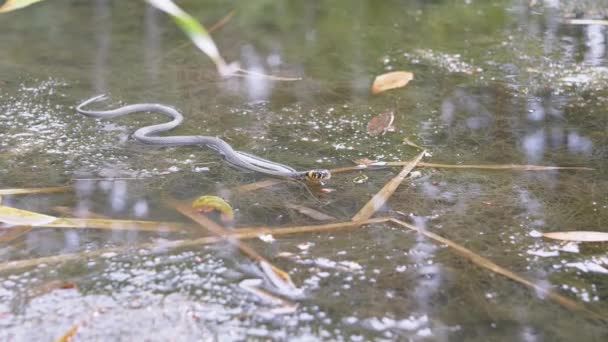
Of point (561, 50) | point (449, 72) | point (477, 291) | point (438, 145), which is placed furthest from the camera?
point (561, 50)

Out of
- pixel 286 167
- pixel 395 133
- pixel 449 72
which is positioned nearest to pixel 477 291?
pixel 286 167

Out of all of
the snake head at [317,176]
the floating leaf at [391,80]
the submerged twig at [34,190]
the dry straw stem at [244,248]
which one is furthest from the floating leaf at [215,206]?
the floating leaf at [391,80]

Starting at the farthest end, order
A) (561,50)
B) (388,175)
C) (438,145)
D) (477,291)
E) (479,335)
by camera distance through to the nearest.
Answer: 1. (561,50)
2. (438,145)
3. (388,175)
4. (477,291)
5. (479,335)

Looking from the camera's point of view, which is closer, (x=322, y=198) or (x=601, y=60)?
(x=322, y=198)

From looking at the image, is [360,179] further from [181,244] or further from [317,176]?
[181,244]

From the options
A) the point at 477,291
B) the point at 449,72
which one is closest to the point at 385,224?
the point at 477,291

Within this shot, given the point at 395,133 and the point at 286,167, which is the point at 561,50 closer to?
the point at 395,133

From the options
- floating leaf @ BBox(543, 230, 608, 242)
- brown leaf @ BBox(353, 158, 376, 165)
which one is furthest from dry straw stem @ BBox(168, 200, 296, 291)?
floating leaf @ BBox(543, 230, 608, 242)
